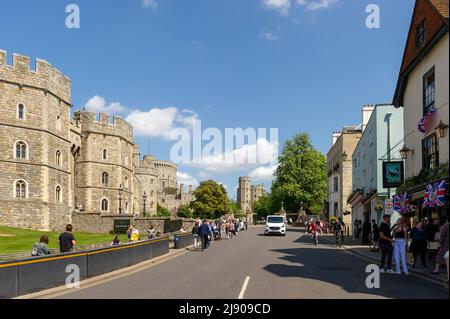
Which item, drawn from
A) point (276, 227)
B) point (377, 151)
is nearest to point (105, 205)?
point (276, 227)

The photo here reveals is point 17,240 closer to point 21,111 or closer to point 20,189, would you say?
point 20,189

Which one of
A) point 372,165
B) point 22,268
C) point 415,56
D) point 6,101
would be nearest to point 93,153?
point 6,101

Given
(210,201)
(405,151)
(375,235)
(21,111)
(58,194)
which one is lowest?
(210,201)

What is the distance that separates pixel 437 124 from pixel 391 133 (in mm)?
12933

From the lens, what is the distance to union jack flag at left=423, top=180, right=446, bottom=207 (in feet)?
52.2

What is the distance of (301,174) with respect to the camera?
7988cm

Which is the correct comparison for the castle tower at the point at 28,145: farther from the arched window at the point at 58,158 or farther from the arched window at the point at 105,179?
the arched window at the point at 105,179

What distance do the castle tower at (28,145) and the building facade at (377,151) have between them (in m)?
28.9

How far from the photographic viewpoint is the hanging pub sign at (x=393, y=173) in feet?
81.5

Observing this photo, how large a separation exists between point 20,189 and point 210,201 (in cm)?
5815

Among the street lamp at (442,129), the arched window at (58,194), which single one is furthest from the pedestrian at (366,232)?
the arched window at (58,194)

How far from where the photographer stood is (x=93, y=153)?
60688 mm

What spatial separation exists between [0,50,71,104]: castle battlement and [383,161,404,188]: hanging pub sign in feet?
110
